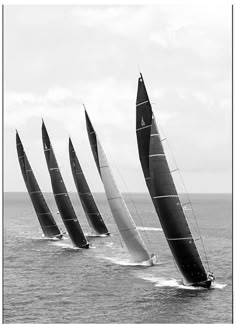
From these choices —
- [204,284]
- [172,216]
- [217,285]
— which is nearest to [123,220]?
[217,285]

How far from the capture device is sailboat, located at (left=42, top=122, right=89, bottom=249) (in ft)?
192

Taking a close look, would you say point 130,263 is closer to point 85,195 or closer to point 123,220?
point 123,220

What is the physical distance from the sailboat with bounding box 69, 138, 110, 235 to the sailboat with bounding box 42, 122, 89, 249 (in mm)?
5997

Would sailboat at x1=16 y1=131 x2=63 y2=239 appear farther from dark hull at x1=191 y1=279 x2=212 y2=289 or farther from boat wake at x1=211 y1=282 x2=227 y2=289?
dark hull at x1=191 y1=279 x2=212 y2=289

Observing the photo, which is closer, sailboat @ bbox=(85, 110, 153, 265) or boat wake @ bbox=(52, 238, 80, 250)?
sailboat @ bbox=(85, 110, 153, 265)

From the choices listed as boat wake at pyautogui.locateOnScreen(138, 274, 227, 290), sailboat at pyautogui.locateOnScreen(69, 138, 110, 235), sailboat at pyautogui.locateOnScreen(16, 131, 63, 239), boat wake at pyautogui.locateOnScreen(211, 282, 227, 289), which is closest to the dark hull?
boat wake at pyautogui.locateOnScreen(138, 274, 227, 290)

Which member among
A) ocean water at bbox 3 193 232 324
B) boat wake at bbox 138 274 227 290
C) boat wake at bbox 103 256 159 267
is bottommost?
ocean water at bbox 3 193 232 324

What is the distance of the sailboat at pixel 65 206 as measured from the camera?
5853 centimetres

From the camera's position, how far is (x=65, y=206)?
59.0 m

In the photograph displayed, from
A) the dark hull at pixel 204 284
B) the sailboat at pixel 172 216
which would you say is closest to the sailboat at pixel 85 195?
the sailboat at pixel 172 216

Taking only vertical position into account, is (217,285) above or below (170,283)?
below

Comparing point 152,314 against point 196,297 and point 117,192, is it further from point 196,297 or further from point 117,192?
point 117,192

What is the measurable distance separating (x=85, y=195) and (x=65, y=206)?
31.8ft

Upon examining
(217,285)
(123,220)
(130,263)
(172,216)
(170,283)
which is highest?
(172,216)
